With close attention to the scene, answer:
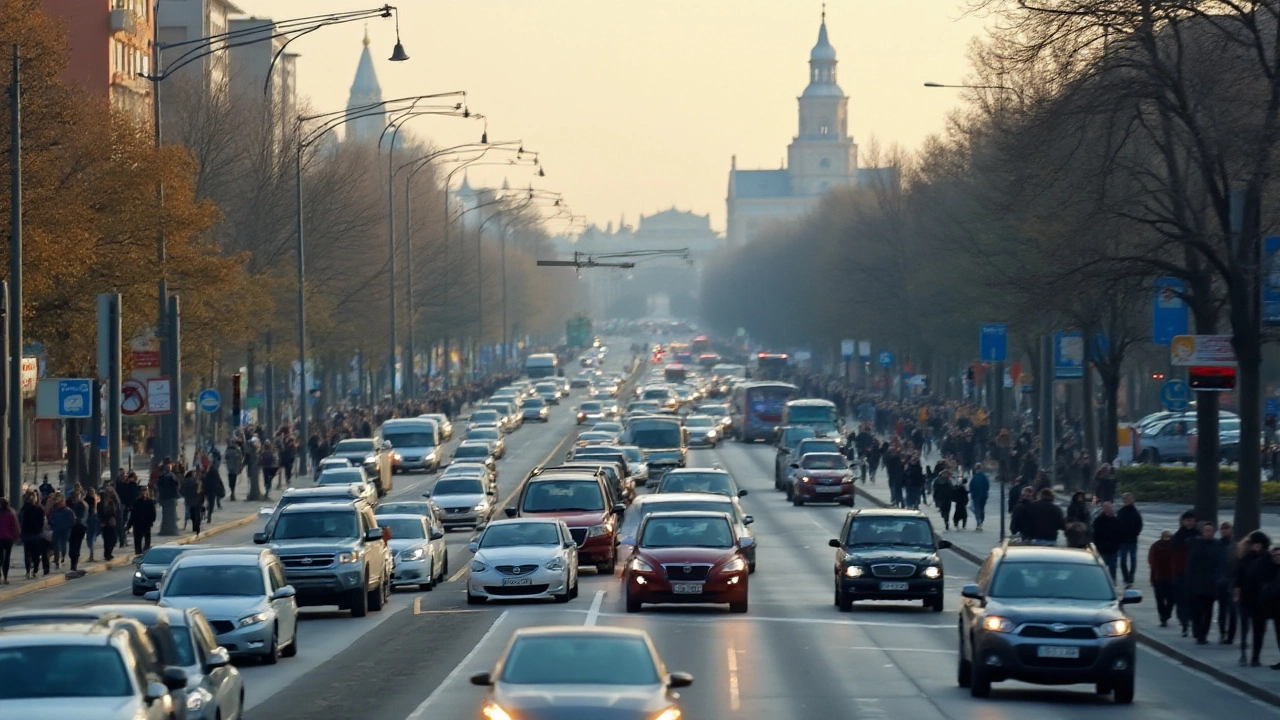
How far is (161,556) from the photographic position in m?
30.6

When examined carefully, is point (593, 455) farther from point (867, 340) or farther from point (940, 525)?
point (867, 340)

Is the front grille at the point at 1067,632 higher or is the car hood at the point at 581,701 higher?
the car hood at the point at 581,701

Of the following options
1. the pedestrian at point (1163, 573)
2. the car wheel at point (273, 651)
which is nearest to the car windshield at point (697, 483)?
the pedestrian at point (1163, 573)

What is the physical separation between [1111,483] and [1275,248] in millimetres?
13551

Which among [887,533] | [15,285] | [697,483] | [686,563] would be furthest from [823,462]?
[686,563]

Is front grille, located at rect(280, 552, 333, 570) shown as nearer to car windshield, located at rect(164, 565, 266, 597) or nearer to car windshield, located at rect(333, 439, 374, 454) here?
car windshield, located at rect(164, 565, 266, 597)

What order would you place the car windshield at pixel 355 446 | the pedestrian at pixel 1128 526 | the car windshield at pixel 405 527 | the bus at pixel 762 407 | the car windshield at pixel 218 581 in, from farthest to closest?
the bus at pixel 762 407 → the car windshield at pixel 355 446 → the car windshield at pixel 405 527 → the pedestrian at pixel 1128 526 → the car windshield at pixel 218 581

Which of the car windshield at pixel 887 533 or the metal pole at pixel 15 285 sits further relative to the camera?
the metal pole at pixel 15 285

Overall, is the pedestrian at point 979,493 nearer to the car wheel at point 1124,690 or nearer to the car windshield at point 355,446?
the car windshield at point 355,446

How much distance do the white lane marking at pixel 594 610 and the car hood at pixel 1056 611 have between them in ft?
20.7

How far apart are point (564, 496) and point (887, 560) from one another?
8.57m

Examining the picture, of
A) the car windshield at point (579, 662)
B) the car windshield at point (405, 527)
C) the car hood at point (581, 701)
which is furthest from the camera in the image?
the car windshield at point (405, 527)

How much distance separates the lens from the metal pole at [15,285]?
33.8 m

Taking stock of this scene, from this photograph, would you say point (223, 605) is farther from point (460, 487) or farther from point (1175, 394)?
point (1175, 394)
